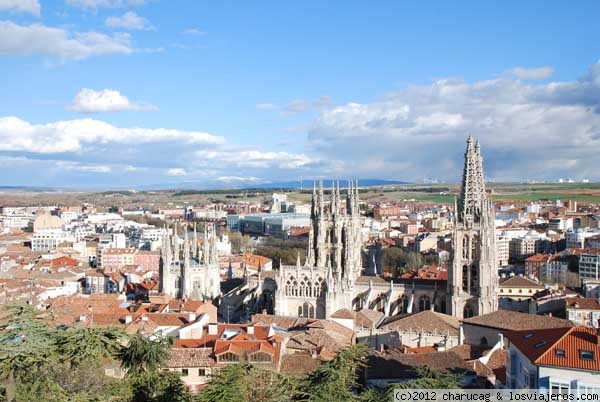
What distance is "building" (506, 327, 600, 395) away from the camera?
23.6 metres

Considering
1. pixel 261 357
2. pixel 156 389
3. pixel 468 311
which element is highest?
pixel 156 389

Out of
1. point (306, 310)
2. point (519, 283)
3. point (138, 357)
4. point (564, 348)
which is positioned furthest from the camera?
point (519, 283)

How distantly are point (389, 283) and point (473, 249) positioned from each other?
7.74m

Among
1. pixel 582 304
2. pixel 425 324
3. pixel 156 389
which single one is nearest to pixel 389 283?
pixel 425 324

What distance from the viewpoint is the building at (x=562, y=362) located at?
77.6ft

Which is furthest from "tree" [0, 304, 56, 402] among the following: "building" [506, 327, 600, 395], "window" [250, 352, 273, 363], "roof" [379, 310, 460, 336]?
"roof" [379, 310, 460, 336]

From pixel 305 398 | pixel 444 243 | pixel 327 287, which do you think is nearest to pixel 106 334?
pixel 305 398

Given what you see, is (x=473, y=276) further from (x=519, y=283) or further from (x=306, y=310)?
(x=519, y=283)

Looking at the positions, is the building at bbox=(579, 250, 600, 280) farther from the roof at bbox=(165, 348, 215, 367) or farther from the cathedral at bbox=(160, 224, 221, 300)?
the roof at bbox=(165, 348, 215, 367)

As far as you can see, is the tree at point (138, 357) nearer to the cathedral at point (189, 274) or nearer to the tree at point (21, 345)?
the tree at point (21, 345)

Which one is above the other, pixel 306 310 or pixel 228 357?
pixel 228 357

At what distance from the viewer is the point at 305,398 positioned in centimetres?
2375

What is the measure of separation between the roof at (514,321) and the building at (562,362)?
19.1 m

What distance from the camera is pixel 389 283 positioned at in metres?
59.1
